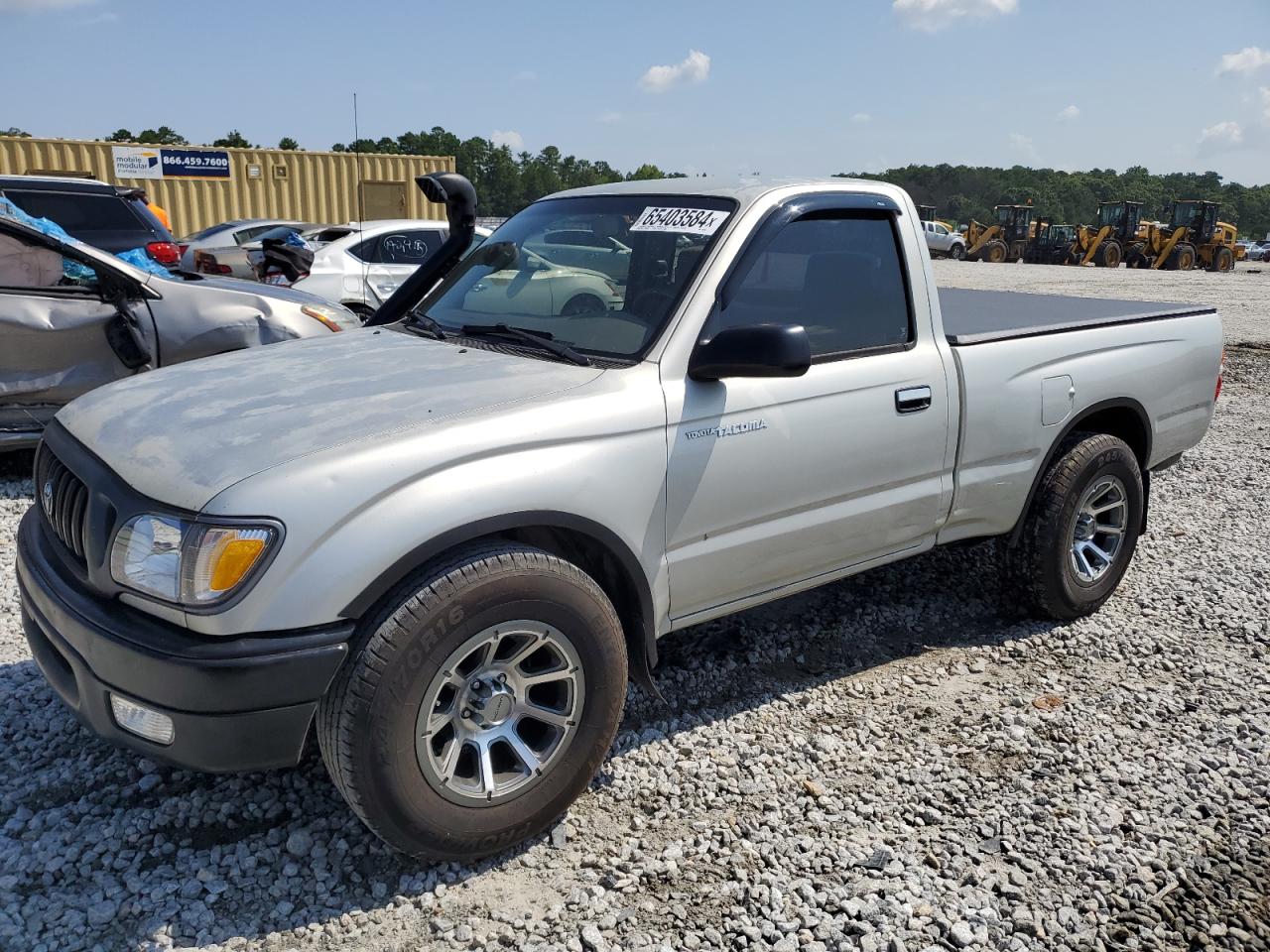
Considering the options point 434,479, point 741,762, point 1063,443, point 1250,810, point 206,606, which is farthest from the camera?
point 1063,443

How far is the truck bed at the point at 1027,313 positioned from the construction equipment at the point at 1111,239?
35540mm

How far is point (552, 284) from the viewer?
3598 mm

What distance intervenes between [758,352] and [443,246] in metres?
2.01

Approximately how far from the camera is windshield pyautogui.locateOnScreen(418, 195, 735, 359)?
328 centimetres

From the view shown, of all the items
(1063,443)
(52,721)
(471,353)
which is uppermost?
(471,353)

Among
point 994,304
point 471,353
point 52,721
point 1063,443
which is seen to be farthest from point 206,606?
point 994,304

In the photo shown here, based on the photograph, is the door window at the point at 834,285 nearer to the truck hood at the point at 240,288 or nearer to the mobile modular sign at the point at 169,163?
the truck hood at the point at 240,288

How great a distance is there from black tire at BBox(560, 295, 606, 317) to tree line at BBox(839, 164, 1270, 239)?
92981 mm

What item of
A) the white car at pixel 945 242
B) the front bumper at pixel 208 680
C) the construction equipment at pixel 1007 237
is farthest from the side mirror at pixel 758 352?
the construction equipment at pixel 1007 237

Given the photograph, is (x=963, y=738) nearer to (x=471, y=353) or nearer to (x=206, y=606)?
(x=471, y=353)

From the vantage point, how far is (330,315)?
6.79m

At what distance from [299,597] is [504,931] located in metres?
1.00

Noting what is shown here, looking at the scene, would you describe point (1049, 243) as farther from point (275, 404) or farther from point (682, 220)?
point (275, 404)

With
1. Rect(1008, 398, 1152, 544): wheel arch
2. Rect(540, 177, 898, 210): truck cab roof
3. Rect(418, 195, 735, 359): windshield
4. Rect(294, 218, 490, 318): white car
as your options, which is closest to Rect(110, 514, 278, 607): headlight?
Rect(418, 195, 735, 359): windshield
